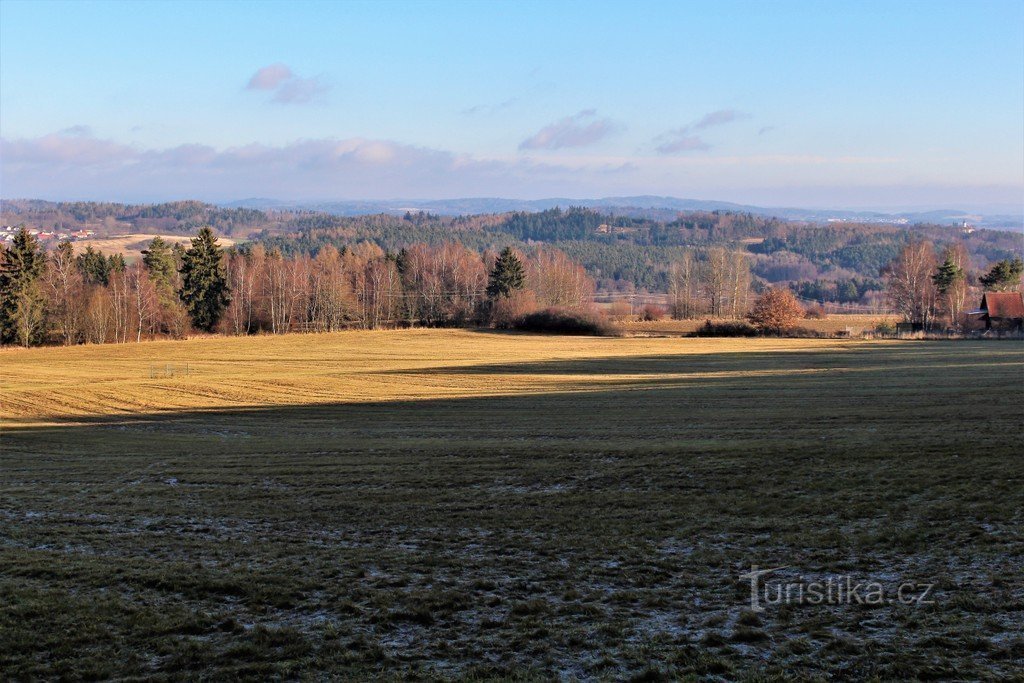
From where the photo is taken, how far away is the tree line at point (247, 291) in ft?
261

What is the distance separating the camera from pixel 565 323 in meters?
96.6

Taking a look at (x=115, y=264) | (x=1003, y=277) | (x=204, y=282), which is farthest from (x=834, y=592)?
(x=115, y=264)

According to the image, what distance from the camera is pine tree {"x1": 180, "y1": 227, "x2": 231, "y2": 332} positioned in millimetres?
92500

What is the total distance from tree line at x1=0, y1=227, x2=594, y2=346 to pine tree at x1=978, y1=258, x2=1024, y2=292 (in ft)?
161

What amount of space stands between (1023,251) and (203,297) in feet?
580

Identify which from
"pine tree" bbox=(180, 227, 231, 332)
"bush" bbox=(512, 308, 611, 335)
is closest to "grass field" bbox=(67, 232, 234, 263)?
"pine tree" bbox=(180, 227, 231, 332)

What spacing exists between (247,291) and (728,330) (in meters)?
57.8

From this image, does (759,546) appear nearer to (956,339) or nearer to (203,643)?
(203,643)

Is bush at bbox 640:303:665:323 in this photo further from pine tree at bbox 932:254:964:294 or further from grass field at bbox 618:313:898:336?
pine tree at bbox 932:254:964:294

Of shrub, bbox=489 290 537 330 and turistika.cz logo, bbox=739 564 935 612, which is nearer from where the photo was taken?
turistika.cz logo, bbox=739 564 935 612

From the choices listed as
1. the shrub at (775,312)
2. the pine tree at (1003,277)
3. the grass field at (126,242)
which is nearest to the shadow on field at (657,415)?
the shrub at (775,312)

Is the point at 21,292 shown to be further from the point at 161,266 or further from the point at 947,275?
the point at 947,275

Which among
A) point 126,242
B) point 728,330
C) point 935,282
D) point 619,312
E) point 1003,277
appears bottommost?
point 728,330

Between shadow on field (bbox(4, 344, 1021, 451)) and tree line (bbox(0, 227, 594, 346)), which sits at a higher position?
tree line (bbox(0, 227, 594, 346))
